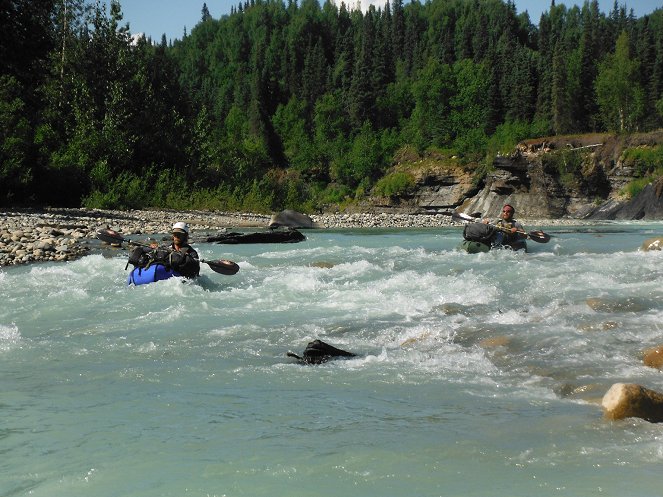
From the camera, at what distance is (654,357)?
Answer: 6312 millimetres

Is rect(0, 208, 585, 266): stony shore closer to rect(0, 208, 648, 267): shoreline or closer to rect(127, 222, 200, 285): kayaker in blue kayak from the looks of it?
rect(0, 208, 648, 267): shoreline

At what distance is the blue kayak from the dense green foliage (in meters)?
16.2

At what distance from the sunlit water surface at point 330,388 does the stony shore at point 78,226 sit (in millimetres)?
4014

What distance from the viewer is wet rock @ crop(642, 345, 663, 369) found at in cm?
622

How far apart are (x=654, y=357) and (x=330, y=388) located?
2.80 meters

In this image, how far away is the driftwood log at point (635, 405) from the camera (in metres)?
4.75

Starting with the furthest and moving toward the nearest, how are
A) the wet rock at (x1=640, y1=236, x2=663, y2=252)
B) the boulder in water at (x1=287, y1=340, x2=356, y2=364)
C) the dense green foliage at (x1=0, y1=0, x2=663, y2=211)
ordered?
the dense green foliage at (x1=0, y1=0, x2=663, y2=211)
the wet rock at (x1=640, y1=236, x2=663, y2=252)
the boulder in water at (x1=287, y1=340, x2=356, y2=364)

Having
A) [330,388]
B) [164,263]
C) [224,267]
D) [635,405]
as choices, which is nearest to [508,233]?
[224,267]

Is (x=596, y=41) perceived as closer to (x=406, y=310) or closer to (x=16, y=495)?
(x=406, y=310)

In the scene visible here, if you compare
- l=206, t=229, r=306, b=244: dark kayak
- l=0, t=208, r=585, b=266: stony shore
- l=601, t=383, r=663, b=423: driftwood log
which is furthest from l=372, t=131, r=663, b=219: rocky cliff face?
l=601, t=383, r=663, b=423: driftwood log

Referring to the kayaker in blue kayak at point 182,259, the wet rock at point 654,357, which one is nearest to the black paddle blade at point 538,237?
the kayaker in blue kayak at point 182,259

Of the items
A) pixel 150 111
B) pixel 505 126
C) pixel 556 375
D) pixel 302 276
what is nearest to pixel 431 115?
pixel 505 126

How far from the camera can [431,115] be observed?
8888cm

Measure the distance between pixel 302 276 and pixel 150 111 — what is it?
25928 mm
